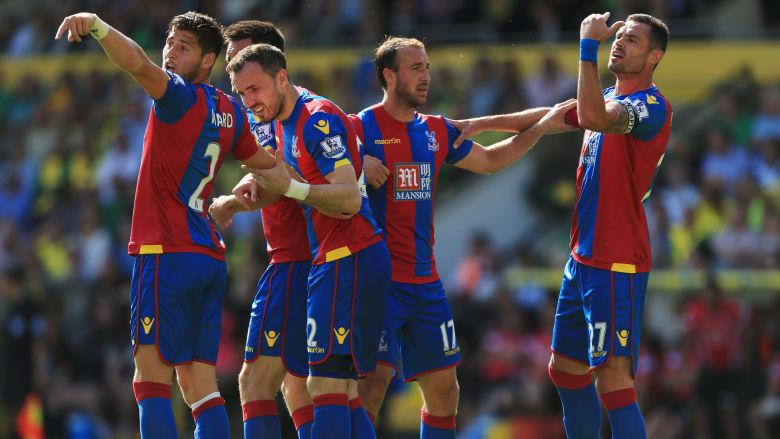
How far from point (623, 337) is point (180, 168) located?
9.91 feet

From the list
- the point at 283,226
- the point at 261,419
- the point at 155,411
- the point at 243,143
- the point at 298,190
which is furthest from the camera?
the point at 283,226

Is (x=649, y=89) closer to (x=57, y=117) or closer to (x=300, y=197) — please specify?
(x=300, y=197)

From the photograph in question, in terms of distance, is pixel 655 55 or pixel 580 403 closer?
pixel 655 55

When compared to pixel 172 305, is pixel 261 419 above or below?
below

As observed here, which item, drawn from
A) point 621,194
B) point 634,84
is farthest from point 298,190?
point 634,84

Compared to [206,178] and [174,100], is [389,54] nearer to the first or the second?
A: [206,178]

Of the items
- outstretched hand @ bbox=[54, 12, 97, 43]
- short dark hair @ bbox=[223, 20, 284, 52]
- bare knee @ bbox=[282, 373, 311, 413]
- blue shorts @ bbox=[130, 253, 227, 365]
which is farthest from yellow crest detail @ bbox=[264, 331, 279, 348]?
outstretched hand @ bbox=[54, 12, 97, 43]

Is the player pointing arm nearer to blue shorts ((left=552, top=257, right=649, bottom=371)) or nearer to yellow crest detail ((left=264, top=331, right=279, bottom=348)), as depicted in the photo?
yellow crest detail ((left=264, top=331, right=279, bottom=348))

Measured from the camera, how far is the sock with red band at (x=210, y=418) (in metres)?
8.73

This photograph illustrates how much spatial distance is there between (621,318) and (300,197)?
2.27 m

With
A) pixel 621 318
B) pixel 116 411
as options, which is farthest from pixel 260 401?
pixel 116 411

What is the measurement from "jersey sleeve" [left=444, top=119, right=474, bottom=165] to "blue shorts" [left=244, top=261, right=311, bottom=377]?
1.32m

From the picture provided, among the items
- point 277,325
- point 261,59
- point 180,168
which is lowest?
point 277,325

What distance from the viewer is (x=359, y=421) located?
8.91 m
